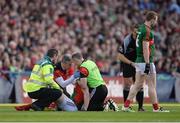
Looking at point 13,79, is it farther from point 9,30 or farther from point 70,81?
point 70,81

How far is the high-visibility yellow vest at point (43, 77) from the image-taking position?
21.2 m

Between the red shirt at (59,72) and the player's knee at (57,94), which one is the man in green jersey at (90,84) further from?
the red shirt at (59,72)

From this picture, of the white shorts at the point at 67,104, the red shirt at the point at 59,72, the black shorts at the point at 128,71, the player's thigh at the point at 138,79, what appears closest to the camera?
the player's thigh at the point at 138,79

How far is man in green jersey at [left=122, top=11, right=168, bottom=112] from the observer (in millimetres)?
20875

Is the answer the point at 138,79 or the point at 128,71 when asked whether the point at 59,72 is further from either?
the point at 138,79

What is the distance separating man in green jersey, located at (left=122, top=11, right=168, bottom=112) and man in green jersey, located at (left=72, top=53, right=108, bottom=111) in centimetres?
80

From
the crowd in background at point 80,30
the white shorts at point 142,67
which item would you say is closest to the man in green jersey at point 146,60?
the white shorts at point 142,67

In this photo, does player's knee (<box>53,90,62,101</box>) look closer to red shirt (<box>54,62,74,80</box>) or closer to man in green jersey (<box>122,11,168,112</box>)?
red shirt (<box>54,62,74,80</box>)

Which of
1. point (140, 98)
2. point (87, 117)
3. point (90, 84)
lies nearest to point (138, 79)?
point (90, 84)

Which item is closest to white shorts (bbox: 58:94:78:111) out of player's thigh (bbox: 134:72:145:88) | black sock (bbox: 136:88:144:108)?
player's thigh (bbox: 134:72:145:88)

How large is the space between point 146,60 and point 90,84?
68.6 inches

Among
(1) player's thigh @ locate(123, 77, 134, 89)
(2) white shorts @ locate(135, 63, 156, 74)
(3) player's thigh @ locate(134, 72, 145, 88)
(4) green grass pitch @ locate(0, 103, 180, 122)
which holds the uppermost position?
(2) white shorts @ locate(135, 63, 156, 74)

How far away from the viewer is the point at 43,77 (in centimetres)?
2147

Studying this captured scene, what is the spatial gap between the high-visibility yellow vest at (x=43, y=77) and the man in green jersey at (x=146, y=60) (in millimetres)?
1984
